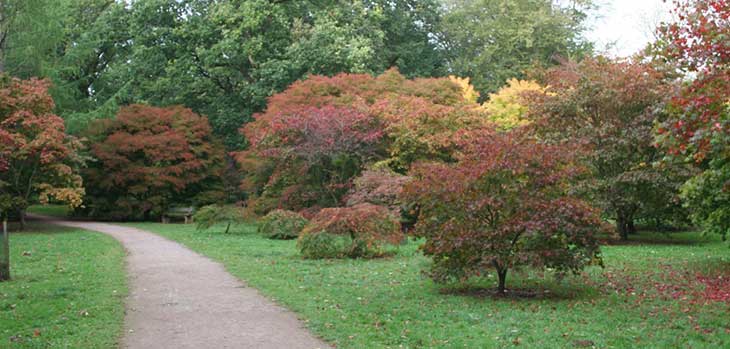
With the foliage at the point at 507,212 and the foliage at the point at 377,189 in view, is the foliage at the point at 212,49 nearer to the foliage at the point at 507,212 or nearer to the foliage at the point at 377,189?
the foliage at the point at 377,189

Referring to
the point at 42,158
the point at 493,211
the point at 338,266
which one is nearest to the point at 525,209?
the point at 493,211

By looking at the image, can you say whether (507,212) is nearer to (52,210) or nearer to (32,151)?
(32,151)

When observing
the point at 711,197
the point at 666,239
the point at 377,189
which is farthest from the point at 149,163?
the point at 711,197

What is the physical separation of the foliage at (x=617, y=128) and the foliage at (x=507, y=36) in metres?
18.0

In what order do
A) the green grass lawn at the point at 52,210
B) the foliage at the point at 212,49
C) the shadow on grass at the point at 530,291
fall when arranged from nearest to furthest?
the shadow on grass at the point at 530,291, the foliage at the point at 212,49, the green grass lawn at the point at 52,210

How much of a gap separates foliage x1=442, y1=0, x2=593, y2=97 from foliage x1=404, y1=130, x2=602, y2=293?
27.5 meters

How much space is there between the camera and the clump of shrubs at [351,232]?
1551 cm

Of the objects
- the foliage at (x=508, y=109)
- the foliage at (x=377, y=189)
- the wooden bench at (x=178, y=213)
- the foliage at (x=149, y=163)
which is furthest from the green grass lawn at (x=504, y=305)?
the wooden bench at (x=178, y=213)

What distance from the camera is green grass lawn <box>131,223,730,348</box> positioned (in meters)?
7.50

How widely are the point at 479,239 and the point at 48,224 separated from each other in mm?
23671

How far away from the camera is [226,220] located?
23250 mm

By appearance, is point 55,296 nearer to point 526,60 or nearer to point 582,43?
point 526,60

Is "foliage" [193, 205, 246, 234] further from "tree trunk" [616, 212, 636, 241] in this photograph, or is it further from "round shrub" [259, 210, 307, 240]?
"tree trunk" [616, 212, 636, 241]

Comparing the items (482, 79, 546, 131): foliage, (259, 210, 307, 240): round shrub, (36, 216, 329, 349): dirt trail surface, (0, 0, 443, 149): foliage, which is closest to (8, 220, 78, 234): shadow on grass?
(0, 0, 443, 149): foliage
